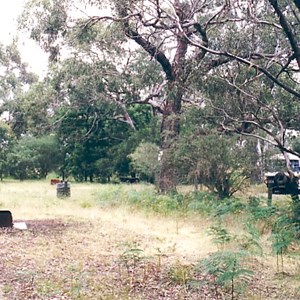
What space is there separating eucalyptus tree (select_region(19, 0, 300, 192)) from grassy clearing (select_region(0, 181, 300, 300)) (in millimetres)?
2859

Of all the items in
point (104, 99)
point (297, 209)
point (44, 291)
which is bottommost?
point (44, 291)

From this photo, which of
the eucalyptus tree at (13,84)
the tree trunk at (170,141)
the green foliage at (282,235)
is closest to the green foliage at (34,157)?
the eucalyptus tree at (13,84)

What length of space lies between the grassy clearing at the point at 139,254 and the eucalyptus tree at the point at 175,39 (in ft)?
9.38

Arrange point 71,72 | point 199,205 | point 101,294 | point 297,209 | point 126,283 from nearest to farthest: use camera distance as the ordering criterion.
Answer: point 101,294
point 126,283
point 297,209
point 199,205
point 71,72

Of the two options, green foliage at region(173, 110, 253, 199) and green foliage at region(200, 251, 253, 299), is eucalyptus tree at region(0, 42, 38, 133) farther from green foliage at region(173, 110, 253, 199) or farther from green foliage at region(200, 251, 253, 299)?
green foliage at region(200, 251, 253, 299)

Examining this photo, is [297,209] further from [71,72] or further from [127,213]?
[71,72]

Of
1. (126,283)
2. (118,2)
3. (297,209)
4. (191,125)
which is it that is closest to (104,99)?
(191,125)

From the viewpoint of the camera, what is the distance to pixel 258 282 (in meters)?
6.82

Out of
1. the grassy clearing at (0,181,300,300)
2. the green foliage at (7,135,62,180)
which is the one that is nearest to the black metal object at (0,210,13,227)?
the grassy clearing at (0,181,300,300)

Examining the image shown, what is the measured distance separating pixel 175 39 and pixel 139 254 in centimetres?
1014

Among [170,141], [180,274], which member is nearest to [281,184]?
[170,141]

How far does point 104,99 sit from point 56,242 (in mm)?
14804

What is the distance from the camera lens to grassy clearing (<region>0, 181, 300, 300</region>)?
6.30 meters

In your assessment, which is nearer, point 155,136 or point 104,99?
point 104,99
